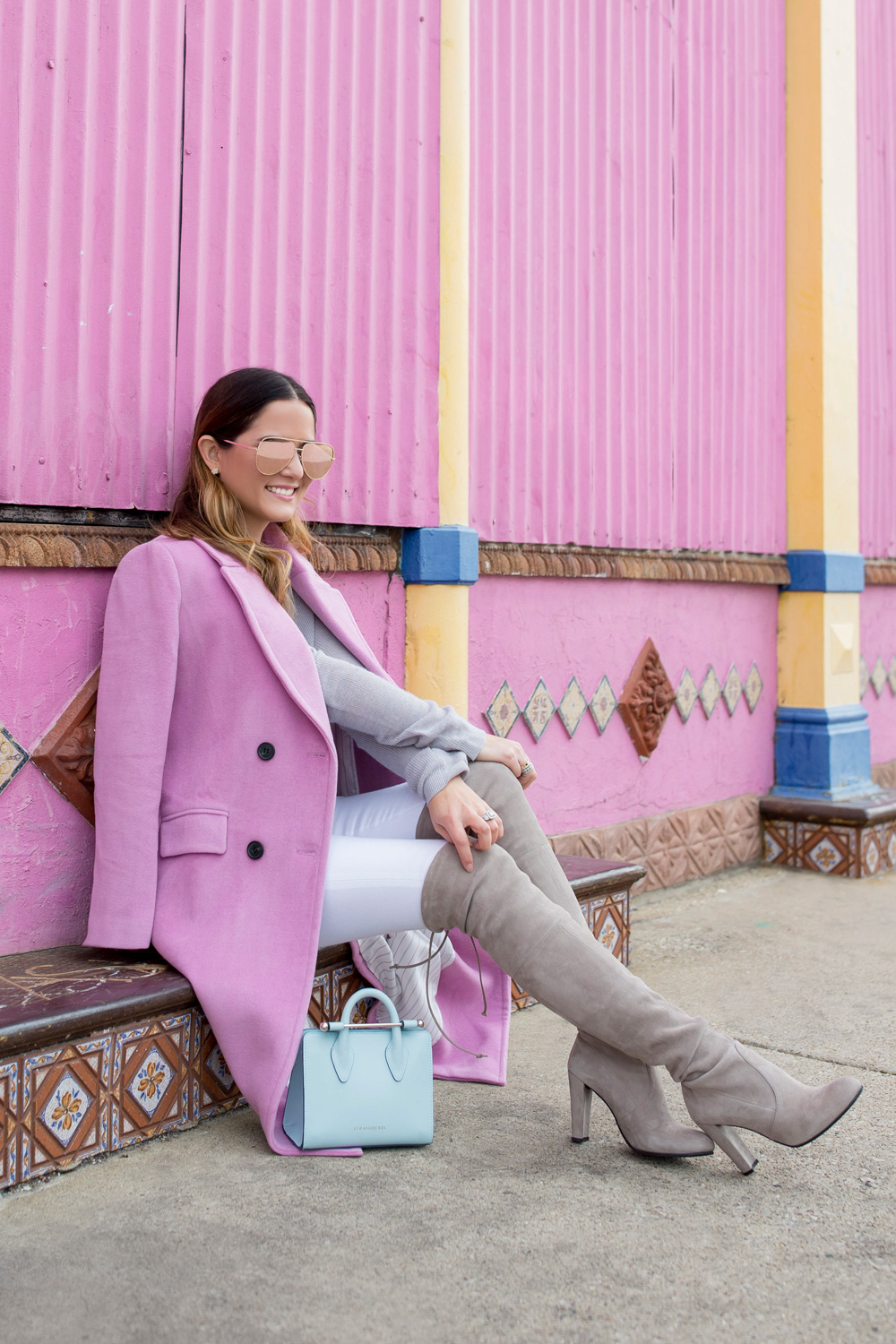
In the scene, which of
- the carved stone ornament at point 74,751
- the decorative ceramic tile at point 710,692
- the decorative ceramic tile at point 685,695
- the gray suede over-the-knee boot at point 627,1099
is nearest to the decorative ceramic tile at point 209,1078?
the carved stone ornament at point 74,751

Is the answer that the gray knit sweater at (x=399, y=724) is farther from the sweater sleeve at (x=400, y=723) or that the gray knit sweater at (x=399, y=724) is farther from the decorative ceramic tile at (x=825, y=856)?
the decorative ceramic tile at (x=825, y=856)

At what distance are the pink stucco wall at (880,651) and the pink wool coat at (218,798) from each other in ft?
13.5

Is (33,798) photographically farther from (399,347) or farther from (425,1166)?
(399,347)

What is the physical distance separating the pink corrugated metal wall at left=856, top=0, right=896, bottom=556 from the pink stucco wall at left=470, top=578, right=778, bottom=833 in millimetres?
1020

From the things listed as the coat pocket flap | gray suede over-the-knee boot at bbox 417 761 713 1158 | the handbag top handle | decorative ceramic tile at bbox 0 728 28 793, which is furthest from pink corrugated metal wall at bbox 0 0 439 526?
gray suede over-the-knee boot at bbox 417 761 713 1158

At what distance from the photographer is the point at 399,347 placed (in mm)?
3420

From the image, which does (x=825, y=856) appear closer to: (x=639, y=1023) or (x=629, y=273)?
(x=629, y=273)

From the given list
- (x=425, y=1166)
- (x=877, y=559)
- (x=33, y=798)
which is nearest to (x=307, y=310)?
(x=33, y=798)

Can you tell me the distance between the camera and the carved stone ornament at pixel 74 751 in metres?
2.53

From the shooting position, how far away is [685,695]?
4.72 metres

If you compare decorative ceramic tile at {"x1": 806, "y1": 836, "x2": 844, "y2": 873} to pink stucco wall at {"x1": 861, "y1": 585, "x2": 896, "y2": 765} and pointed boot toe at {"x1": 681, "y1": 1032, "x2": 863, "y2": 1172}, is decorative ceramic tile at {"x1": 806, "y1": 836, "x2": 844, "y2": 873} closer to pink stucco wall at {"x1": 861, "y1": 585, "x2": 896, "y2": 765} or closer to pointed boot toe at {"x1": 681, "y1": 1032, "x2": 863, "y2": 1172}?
pink stucco wall at {"x1": 861, "y1": 585, "x2": 896, "y2": 765}

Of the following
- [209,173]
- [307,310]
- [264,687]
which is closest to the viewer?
[264,687]

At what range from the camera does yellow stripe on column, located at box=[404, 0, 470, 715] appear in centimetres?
352

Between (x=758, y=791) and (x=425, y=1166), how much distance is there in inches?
127
